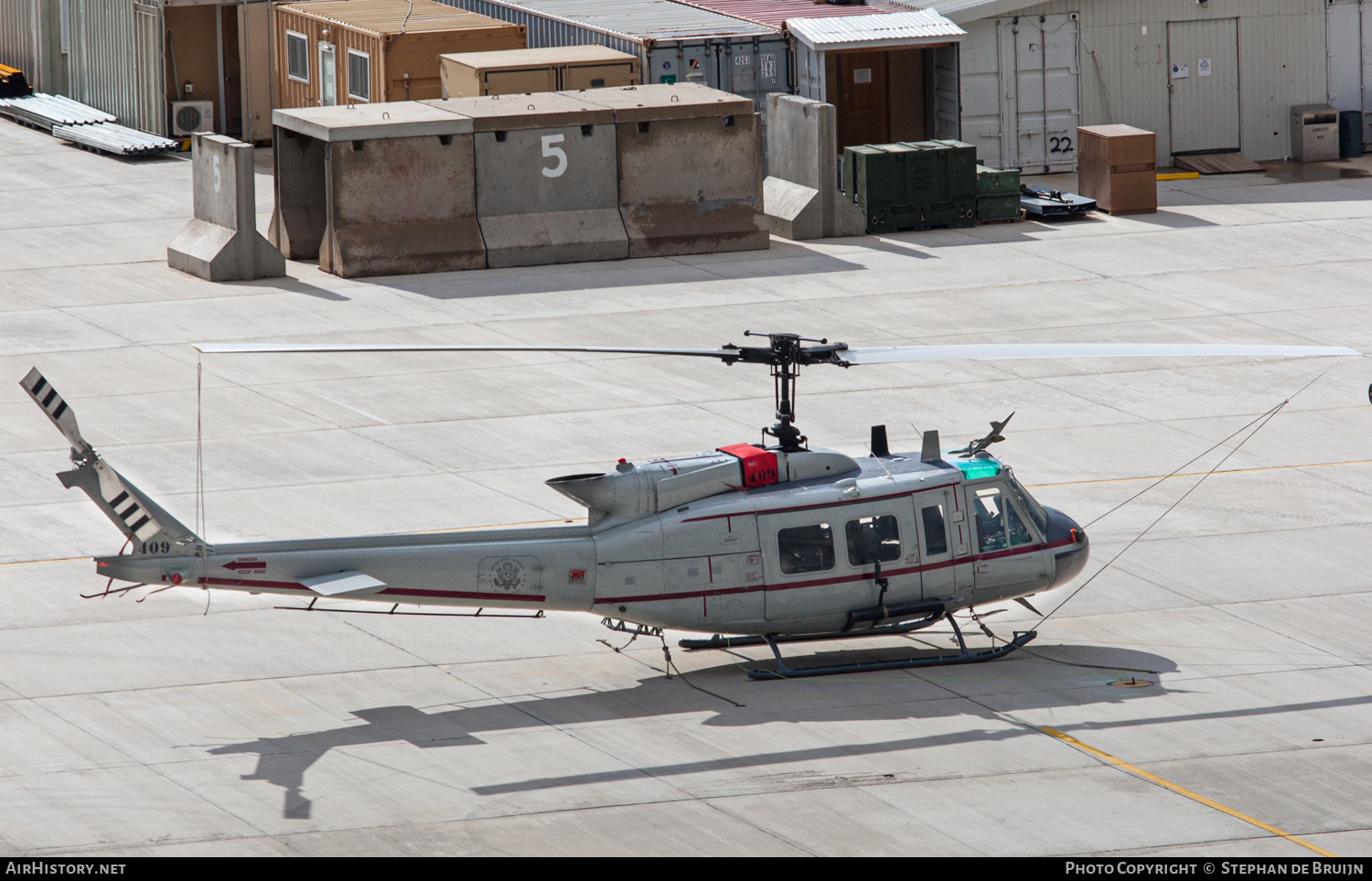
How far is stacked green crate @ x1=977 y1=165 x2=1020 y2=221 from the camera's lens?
33.6m

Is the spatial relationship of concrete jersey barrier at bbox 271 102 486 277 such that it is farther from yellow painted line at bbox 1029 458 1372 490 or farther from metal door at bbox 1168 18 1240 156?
metal door at bbox 1168 18 1240 156

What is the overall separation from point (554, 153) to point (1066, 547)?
660 inches

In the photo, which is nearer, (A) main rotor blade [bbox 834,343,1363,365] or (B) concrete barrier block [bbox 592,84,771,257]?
(A) main rotor blade [bbox 834,343,1363,365]

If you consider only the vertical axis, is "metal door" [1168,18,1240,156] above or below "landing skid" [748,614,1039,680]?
above

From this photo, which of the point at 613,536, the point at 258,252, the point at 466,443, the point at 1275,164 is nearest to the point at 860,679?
the point at 613,536

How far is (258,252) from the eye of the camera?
29922 mm

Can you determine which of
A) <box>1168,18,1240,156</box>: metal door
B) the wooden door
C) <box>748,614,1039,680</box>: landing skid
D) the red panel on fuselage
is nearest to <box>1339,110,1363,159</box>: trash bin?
<box>1168,18,1240,156</box>: metal door

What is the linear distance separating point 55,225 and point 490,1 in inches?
428

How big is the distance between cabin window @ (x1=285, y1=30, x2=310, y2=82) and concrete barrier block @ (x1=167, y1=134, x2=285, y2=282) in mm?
8825

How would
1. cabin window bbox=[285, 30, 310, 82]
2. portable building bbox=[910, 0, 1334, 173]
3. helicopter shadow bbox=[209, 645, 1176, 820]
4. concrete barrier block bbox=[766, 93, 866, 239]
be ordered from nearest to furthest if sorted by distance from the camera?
helicopter shadow bbox=[209, 645, 1176, 820] → concrete barrier block bbox=[766, 93, 866, 239] → portable building bbox=[910, 0, 1334, 173] → cabin window bbox=[285, 30, 310, 82]

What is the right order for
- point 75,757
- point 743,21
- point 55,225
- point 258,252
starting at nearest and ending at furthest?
point 75,757
point 258,252
point 55,225
point 743,21

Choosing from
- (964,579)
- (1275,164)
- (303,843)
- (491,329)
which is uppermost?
(1275,164)

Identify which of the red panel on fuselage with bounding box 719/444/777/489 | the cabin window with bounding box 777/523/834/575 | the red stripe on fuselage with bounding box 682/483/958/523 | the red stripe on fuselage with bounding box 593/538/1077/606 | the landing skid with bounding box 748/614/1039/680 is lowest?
the landing skid with bounding box 748/614/1039/680

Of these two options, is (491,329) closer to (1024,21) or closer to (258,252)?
(258,252)
